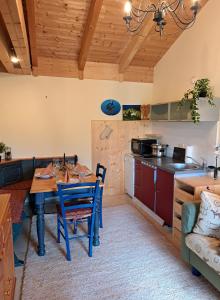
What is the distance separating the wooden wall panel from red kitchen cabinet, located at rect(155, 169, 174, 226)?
144cm

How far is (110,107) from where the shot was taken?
4523 millimetres

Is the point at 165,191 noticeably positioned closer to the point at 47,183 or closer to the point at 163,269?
the point at 163,269

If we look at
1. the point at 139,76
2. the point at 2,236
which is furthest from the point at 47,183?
the point at 139,76

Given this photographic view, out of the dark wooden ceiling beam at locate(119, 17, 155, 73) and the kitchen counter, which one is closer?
the kitchen counter

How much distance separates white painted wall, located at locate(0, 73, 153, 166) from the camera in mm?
3982

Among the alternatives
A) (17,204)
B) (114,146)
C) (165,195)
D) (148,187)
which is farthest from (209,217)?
(114,146)

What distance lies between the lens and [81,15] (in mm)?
→ 3195

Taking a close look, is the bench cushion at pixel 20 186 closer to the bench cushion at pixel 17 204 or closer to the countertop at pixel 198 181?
the bench cushion at pixel 17 204

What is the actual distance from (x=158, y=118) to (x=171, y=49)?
1315 millimetres

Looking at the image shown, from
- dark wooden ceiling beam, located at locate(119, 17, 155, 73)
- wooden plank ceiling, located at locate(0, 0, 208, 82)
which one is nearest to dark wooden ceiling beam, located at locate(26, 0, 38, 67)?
wooden plank ceiling, located at locate(0, 0, 208, 82)

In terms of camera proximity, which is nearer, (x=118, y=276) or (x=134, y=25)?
(x=118, y=276)

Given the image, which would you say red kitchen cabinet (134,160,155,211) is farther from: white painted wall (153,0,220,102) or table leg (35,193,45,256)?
table leg (35,193,45,256)

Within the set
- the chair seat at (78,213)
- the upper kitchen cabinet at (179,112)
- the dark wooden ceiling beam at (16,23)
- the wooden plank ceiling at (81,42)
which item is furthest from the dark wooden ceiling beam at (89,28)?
the chair seat at (78,213)

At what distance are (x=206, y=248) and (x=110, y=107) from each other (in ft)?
10.7
